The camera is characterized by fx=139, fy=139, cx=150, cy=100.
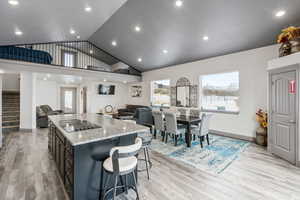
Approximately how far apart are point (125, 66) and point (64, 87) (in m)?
5.02

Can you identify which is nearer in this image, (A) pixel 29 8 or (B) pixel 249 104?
(A) pixel 29 8

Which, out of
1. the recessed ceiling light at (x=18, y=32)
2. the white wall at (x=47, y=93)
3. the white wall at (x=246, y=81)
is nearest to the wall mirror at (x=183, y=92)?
the white wall at (x=246, y=81)

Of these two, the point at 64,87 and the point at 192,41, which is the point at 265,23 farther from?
the point at 64,87

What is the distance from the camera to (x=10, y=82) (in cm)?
794

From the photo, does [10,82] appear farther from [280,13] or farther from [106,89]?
[280,13]

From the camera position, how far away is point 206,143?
4203 millimetres

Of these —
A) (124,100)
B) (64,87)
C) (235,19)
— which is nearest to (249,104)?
(235,19)

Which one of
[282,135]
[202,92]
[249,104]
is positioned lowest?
[282,135]

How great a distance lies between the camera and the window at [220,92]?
4941 millimetres

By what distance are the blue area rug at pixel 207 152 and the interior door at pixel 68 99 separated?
8370 millimetres

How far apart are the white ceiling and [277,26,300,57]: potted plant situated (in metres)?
4.11

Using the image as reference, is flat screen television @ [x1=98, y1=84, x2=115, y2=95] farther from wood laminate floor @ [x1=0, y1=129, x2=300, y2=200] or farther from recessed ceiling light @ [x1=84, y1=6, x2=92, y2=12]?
wood laminate floor @ [x1=0, y1=129, x2=300, y2=200]

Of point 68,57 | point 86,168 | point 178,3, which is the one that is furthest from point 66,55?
point 86,168

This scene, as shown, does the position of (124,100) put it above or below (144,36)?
below
